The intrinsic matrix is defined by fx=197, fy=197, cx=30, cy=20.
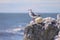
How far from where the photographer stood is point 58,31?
190 cm

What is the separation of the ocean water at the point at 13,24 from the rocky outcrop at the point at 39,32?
0.13m

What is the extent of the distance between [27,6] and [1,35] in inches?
15.7

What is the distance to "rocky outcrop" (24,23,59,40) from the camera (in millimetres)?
1864

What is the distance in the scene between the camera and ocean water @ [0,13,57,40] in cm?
199

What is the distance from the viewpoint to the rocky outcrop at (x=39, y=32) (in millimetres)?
1864

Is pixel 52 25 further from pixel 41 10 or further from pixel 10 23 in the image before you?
pixel 10 23

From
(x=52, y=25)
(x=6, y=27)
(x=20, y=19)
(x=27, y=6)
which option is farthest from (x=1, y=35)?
(x=52, y=25)

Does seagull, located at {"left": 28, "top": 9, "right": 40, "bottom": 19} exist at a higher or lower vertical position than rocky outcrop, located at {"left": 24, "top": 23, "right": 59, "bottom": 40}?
higher

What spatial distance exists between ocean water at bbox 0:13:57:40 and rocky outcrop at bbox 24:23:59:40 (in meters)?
0.13

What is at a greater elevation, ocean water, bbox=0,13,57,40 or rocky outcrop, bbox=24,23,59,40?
ocean water, bbox=0,13,57,40

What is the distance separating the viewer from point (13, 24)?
2025mm

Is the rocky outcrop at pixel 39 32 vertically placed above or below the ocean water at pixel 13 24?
below

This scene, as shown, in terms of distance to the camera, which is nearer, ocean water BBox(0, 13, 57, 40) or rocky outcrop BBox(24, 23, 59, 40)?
rocky outcrop BBox(24, 23, 59, 40)

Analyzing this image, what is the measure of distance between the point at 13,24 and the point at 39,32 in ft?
1.03
